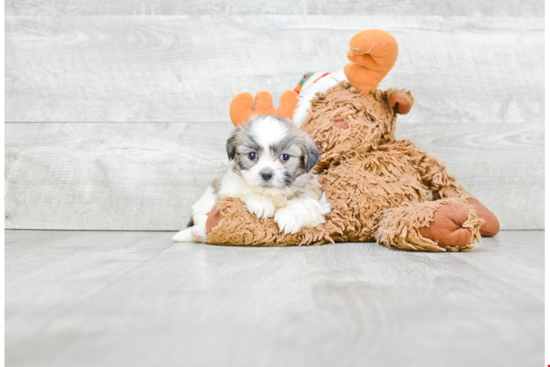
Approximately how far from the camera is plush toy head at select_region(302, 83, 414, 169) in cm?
177

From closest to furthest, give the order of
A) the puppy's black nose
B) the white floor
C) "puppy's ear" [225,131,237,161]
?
the white floor < the puppy's black nose < "puppy's ear" [225,131,237,161]

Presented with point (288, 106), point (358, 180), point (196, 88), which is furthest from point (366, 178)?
point (196, 88)

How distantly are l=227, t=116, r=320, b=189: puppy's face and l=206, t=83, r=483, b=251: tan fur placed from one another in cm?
12

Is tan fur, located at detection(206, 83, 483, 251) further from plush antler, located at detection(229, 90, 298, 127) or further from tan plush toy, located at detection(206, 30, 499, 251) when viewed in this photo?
plush antler, located at detection(229, 90, 298, 127)

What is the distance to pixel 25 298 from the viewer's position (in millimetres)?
974

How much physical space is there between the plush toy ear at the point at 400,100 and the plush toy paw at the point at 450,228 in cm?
46

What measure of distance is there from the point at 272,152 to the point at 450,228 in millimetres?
600

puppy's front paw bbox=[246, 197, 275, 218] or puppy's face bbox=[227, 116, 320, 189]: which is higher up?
puppy's face bbox=[227, 116, 320, 189]

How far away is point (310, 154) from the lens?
168cm

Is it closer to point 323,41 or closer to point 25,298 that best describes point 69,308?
point 25,298

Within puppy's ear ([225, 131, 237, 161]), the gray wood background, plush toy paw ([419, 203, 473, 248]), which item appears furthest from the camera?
the gray wood background

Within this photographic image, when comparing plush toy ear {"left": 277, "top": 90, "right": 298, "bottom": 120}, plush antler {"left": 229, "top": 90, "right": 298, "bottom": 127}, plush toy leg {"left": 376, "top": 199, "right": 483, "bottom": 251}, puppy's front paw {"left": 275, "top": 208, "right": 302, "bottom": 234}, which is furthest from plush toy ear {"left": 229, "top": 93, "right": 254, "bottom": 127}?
plush toy leg {"left": 376, "top": 199, "right": 483, "bottom": 251}

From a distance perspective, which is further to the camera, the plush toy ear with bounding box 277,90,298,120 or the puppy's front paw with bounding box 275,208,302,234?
the plush toy ear with bounding box 277,90,298,120

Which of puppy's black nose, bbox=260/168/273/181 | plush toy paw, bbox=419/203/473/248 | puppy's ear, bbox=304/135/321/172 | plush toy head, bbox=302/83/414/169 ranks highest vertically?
plush toy head, bbox=302/83/414/169
